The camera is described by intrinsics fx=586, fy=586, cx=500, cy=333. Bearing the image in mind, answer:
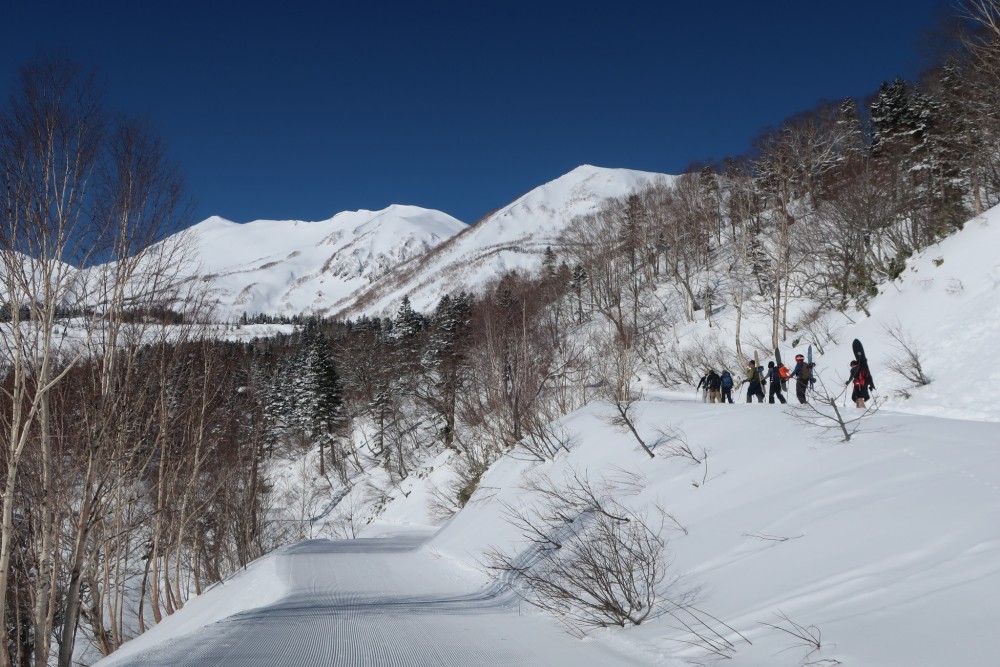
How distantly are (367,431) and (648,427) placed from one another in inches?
1464

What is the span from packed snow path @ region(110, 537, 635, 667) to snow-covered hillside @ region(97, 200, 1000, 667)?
0.04 metres

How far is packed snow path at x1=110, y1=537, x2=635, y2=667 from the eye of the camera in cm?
487

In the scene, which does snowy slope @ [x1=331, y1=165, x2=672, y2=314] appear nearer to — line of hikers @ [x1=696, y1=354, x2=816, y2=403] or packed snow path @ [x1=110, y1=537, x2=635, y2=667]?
line of hikers @ [x1=696, y1=354, x2=816, y2=403]

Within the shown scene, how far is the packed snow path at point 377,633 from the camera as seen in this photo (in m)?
4.87

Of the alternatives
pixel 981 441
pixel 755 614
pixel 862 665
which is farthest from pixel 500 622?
pixel 981 441

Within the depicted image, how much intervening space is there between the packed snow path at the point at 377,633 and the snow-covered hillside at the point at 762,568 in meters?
0.04

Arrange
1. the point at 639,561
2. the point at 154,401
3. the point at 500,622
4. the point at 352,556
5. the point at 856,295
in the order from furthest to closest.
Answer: the point at 856,295, the point at 352,556, the point at 154,401, the point at 500,622, the point at 639,561

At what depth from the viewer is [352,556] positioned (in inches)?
617

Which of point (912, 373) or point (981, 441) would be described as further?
point (912, 373)

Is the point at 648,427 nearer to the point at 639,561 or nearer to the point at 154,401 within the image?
the point at 639,561

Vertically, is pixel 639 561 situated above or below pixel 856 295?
below

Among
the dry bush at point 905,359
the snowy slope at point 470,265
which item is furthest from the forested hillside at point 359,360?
the snowy slope at point 470,265

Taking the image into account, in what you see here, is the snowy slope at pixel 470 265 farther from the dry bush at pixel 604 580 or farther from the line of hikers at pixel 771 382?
the dry bush at pixel 604 580

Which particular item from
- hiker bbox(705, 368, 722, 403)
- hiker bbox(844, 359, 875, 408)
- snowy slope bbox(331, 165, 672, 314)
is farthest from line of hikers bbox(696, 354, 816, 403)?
snowy slope bbox(331, 165, 672, 314)
